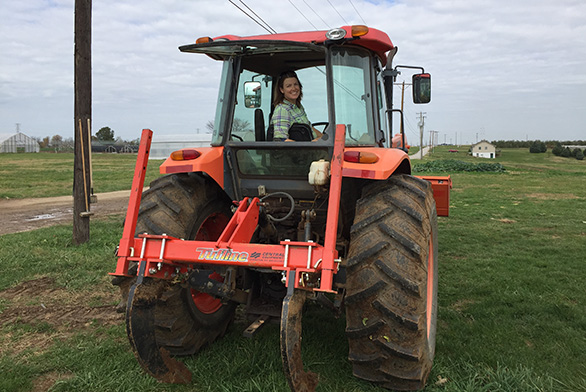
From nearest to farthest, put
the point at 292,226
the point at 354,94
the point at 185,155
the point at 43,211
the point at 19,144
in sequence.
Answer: the point at 185,155, the point at 354,94, the point at 292,226, the point at 43,211, the point at 19,144

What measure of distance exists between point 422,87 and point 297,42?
95.2 inches

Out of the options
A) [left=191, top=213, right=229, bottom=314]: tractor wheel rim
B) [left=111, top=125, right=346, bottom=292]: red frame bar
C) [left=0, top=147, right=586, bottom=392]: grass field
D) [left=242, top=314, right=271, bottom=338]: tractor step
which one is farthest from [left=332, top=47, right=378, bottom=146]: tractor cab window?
[left=0, top=147, right=586, bottom=392]: grass field

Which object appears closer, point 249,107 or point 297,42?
point 297,42

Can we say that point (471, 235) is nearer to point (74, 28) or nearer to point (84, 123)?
point (84, 123)

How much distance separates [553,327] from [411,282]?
2344 mm

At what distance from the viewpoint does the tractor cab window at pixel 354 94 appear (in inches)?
150

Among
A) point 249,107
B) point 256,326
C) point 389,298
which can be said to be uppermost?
point 249,107

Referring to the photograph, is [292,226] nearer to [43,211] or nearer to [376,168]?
[376,168]

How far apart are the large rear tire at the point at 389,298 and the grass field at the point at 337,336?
32cm

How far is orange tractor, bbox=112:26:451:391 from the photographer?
2898mm

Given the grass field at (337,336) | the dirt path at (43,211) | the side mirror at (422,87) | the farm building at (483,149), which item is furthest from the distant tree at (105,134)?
the side mirror at (422,87)

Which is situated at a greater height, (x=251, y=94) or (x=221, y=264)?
(x=251, y=94)

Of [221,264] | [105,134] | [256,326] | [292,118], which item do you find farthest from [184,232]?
[105,134]

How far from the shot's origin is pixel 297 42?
3.35 m
